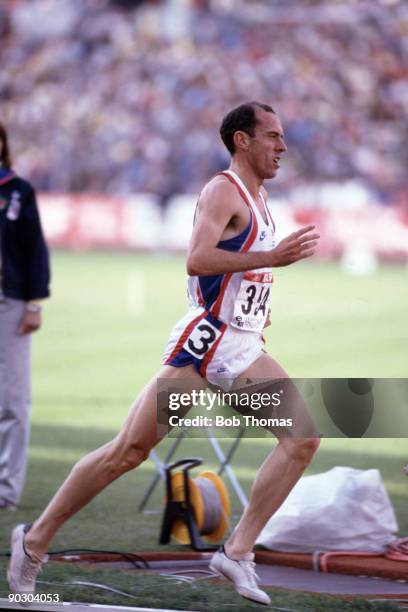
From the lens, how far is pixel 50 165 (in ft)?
125

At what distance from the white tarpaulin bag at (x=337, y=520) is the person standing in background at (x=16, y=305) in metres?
1.64

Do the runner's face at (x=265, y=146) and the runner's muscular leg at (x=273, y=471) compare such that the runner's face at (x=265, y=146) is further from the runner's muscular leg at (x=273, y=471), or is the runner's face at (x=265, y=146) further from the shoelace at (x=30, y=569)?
the shoelace at (x=30, y=569)

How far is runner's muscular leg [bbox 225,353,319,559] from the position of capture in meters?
4.71

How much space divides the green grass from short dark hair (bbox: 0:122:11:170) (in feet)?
6.46

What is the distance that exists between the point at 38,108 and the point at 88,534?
35.1 m

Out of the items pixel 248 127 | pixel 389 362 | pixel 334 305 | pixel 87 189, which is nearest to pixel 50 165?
pixel 87 189

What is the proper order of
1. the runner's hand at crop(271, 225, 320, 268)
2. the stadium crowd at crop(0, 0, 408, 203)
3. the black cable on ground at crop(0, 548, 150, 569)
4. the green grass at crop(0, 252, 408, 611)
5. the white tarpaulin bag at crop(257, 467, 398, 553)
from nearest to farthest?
1. the runner's hand at crop(271, 225, 320, 268)
2. the black cable on ground at crop(0, 548, 150, 569)
3. the white tarpaulin bag at crop(257, 467, 398, 553)
4. the green grass at crop(0, 252, 408, 611)
5. the stadium crowd at crop(0, 0, 408, 203)

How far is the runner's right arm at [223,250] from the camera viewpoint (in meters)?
4.51

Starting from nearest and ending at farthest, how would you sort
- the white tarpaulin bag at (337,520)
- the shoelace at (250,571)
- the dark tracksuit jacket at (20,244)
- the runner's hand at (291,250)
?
the runner's hand at (291,250) → the shoelace at (250,571) → the white tarpaulin bag at (337,520) → the dark tracksuit jacket at (20,244)

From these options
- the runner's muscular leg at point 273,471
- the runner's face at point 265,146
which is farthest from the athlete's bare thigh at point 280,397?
the runner's face at point 265,146

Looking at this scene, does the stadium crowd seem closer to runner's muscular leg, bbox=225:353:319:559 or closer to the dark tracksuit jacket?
the dark tracksuit jacket

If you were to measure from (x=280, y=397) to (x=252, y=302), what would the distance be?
0.39 meters

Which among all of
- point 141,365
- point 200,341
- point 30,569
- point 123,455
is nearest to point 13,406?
point 30,569

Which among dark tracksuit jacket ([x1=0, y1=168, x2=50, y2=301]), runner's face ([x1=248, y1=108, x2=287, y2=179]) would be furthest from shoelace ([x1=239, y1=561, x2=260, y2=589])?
dark tracksuit jacket ([x1=0, y1=168, x2=50, y2=301])
